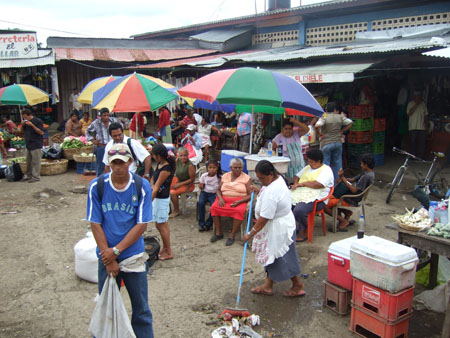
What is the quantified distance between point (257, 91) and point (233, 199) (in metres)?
1.64

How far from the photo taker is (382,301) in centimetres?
355

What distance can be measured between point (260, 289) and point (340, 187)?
2534mm

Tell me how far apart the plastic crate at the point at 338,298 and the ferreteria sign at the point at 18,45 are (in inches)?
578

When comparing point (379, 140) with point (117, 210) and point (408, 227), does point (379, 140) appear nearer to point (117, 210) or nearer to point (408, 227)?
point (408, 227)

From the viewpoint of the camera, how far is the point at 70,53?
16.7m

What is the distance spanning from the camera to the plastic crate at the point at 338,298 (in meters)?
4.11

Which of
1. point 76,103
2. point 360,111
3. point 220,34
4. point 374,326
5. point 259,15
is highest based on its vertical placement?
point 259,15

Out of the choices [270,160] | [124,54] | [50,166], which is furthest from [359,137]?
[124,54]

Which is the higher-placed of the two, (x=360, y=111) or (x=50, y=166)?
(x=360, y=111)

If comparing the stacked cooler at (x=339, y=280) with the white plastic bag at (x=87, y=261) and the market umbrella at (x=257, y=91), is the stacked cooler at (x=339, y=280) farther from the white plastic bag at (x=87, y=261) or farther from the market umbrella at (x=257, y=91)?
the white plastic bag at (x=87, y=261)

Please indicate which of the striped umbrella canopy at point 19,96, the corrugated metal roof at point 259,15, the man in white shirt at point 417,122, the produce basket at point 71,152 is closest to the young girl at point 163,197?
the produce basket at point 71,152

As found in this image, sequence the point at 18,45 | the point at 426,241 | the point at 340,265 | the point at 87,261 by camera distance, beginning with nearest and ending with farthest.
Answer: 1. the point at 426,241
2. the point at 340,265
3. the point at 87,261
4. the point at 18,45

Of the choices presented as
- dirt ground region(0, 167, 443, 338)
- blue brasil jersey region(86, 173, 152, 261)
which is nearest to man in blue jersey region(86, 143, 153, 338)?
blue brasil jersey region(86, 173, 152, 261)

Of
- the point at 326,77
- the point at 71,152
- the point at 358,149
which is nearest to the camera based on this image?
the point at 326,77
